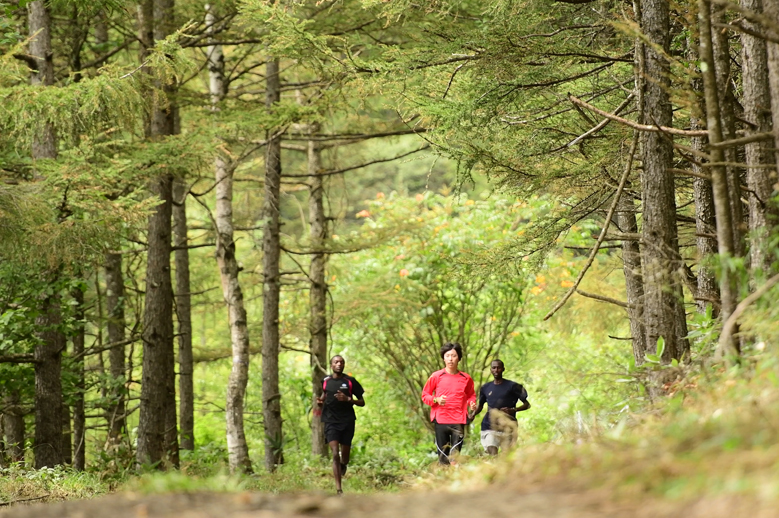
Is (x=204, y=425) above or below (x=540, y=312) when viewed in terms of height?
below

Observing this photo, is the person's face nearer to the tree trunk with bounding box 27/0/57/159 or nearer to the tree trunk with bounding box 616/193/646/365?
the tree trunk with bounding box 616/193/646/365

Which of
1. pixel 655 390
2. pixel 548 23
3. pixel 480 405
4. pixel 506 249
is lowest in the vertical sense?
pixel 480 405

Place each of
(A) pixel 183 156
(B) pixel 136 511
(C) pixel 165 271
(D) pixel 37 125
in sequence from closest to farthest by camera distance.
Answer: (B) pixel 136 511
(D) pixel 37 125
(A) pixel 183 156
(C) pixel 165 271

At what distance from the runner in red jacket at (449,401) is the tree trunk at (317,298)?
5404mm

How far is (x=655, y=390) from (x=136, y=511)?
3636 mm

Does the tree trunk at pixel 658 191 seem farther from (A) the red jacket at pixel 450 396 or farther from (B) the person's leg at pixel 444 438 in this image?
(B) the person's leg at pixel 444 438

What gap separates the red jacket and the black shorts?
1.18m

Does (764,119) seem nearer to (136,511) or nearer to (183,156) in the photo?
(136,511)

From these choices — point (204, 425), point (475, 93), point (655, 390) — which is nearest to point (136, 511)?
point (655, 390)

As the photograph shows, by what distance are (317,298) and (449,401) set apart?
643cm

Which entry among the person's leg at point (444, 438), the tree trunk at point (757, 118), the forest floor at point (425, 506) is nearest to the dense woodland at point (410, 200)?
the tree trunk at point (757, 118)

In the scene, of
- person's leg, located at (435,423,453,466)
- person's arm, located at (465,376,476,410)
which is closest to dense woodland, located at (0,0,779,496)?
person's arm, located at (465,376,476,410)

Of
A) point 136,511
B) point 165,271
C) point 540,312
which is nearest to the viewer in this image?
point 136,511

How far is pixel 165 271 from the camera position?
11.7 metres
